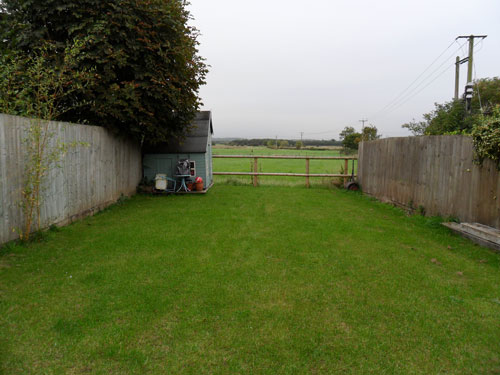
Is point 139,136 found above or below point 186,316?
above

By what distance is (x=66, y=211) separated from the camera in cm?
575

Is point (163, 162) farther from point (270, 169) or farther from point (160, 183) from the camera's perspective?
point (270, 169)

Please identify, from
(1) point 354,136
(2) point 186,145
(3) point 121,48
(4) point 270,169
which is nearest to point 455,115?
(4) point 270,169

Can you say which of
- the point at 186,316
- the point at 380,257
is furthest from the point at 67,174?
the point at 380,257

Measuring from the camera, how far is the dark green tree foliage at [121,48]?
22.2 feet

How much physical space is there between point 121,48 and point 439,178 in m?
7.34

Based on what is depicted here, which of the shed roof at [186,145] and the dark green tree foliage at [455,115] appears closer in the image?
the shed roof at [186,145]

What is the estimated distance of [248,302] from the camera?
304 cm

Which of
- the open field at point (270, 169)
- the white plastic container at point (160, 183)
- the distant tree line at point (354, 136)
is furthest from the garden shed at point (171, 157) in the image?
the distant tree line at point (354, 136)

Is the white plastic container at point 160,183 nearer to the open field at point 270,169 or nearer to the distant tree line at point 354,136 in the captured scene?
the open field at point 270,169

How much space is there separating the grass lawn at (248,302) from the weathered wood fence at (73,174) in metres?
0.48

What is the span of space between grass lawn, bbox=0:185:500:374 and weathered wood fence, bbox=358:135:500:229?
2.02 ft

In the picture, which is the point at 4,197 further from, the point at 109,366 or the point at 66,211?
the point at 109,366

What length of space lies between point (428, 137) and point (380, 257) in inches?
138
